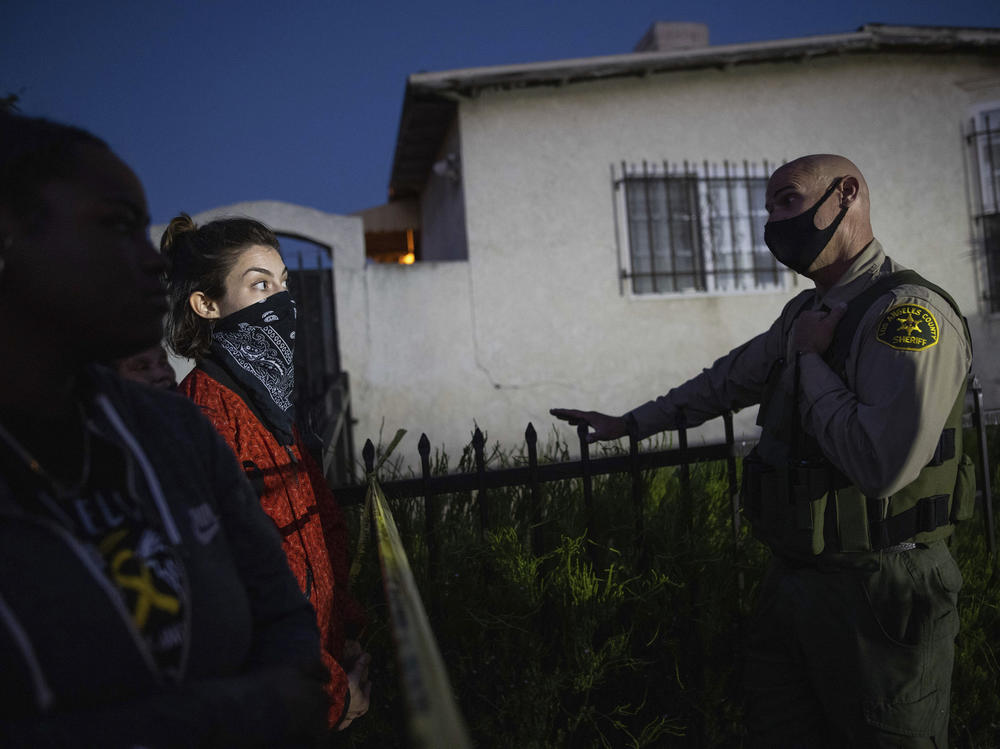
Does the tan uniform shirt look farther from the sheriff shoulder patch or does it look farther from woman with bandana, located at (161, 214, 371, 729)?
woman with bandana, located at (161, 214, 371, 729)

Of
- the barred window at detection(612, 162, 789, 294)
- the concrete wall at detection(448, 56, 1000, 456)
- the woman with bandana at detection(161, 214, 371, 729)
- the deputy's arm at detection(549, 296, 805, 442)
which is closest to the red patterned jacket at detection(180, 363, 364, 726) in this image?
the woman with bandana at detection(161, 214, 371, 729)

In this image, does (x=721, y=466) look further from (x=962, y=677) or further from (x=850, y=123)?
(x=850, y=123)

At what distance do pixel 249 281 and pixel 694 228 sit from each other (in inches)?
284

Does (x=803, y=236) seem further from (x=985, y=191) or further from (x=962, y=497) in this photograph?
(x=985, y=191)

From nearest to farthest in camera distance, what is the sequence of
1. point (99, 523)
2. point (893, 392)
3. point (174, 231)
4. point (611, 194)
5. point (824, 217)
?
point (99, 523), point (893, 392), point (174, 231), point (824, 217), point (611, 194)

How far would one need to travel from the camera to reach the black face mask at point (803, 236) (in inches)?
85.6

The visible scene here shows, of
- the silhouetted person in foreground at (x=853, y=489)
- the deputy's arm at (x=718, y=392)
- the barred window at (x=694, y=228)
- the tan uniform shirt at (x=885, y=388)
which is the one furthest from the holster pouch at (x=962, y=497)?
the barred window at (x=694, y=228)

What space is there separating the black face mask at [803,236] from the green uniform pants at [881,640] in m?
0.92

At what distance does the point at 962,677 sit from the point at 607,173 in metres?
6.42

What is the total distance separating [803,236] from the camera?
220 centimetres

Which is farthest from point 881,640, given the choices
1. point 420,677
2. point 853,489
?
point 420,677

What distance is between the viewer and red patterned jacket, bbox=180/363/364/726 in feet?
5.66

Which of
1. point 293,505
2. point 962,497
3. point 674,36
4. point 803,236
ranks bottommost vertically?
point 962,497

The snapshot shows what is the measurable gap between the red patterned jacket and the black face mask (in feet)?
5.26
